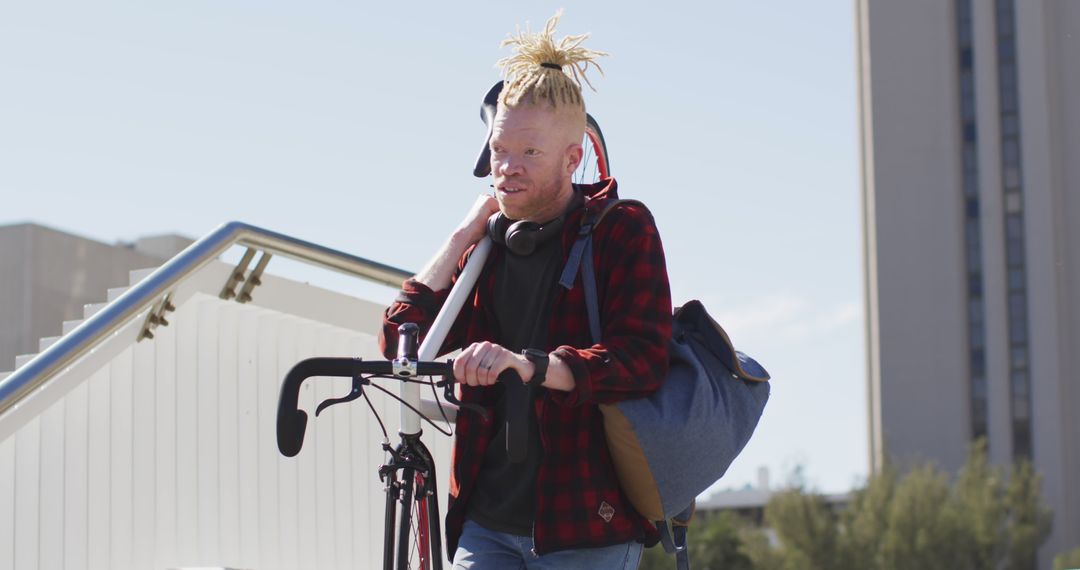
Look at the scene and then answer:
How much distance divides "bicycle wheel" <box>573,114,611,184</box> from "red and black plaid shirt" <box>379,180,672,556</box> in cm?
66

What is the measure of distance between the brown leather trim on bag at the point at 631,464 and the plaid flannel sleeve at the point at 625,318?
0.05 m

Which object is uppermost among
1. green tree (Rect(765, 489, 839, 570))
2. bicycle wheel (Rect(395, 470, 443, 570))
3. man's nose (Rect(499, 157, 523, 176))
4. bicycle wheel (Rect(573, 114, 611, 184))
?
bicycle wheel (Rect(573, 114, 611, 184))

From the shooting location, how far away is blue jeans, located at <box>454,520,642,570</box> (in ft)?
10.5

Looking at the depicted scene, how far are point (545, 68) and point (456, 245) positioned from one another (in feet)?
1.42

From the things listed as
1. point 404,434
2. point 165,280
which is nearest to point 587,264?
point 404,434

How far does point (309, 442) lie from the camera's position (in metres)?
6.13

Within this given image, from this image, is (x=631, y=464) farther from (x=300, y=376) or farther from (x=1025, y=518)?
(x=1025, y=518)

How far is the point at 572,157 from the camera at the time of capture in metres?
3.37

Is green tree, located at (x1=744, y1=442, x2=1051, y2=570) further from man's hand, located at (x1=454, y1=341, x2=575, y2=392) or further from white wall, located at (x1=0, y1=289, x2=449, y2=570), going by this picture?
man's hand, located at (x1=454, y1=341, x2=575, y2=392)

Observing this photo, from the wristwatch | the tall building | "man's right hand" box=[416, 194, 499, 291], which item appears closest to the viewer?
the wristwatch

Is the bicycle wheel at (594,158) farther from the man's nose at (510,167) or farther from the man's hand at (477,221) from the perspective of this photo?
the man's nose at (510,167)

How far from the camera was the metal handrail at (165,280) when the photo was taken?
4.78 m

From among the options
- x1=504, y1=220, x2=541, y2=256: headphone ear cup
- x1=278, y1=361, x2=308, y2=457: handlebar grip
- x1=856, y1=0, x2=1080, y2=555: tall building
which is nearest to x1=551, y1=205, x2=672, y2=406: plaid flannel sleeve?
x1=504, y1=220, x2=541, y2=256: headphone ear cup

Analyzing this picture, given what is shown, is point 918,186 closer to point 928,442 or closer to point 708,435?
point 928,442
